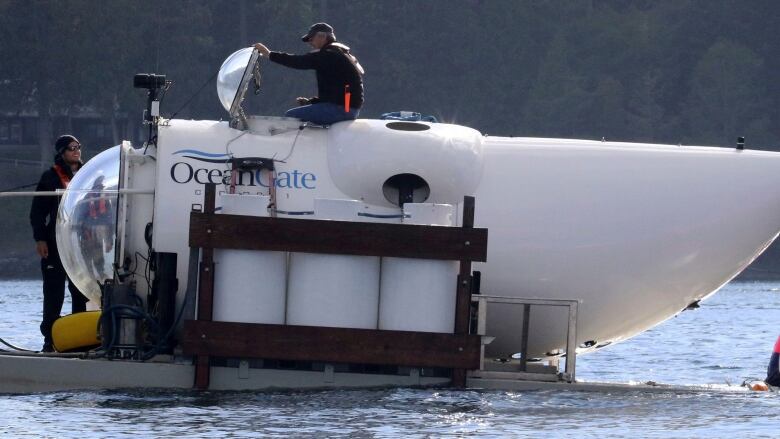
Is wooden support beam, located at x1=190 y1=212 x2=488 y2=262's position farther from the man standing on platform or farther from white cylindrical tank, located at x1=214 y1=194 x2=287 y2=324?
the man standing on platform

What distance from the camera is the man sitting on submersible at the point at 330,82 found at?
14.7 m

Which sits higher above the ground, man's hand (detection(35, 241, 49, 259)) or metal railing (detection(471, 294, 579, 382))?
man's hand (detection(35, 241, 49, 259))

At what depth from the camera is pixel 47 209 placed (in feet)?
52.3

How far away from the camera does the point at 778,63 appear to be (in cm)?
9331

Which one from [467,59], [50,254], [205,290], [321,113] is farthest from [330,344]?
[467,59]

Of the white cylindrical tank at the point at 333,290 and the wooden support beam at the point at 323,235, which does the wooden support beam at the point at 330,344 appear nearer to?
the white cylindrical tank at the point at 333,290

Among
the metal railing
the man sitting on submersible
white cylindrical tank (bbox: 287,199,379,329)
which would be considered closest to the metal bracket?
the man sitting on submersible

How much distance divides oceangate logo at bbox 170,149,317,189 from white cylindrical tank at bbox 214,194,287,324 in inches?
21.9

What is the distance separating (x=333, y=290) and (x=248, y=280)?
0.65 meters

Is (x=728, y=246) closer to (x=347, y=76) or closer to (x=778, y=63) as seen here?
(x=347, y=76)

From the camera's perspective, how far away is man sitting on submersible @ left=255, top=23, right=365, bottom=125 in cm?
1470

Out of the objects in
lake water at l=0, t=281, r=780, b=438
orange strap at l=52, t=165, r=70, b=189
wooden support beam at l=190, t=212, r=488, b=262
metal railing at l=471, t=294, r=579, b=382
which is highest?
orange strap at l=52, t=165, r=70, b=189

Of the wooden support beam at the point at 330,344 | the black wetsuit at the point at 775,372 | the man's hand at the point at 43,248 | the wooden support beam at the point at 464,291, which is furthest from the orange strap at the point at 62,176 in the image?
the black wetsuit at the point at 775,372

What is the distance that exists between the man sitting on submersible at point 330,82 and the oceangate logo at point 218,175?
556mm
